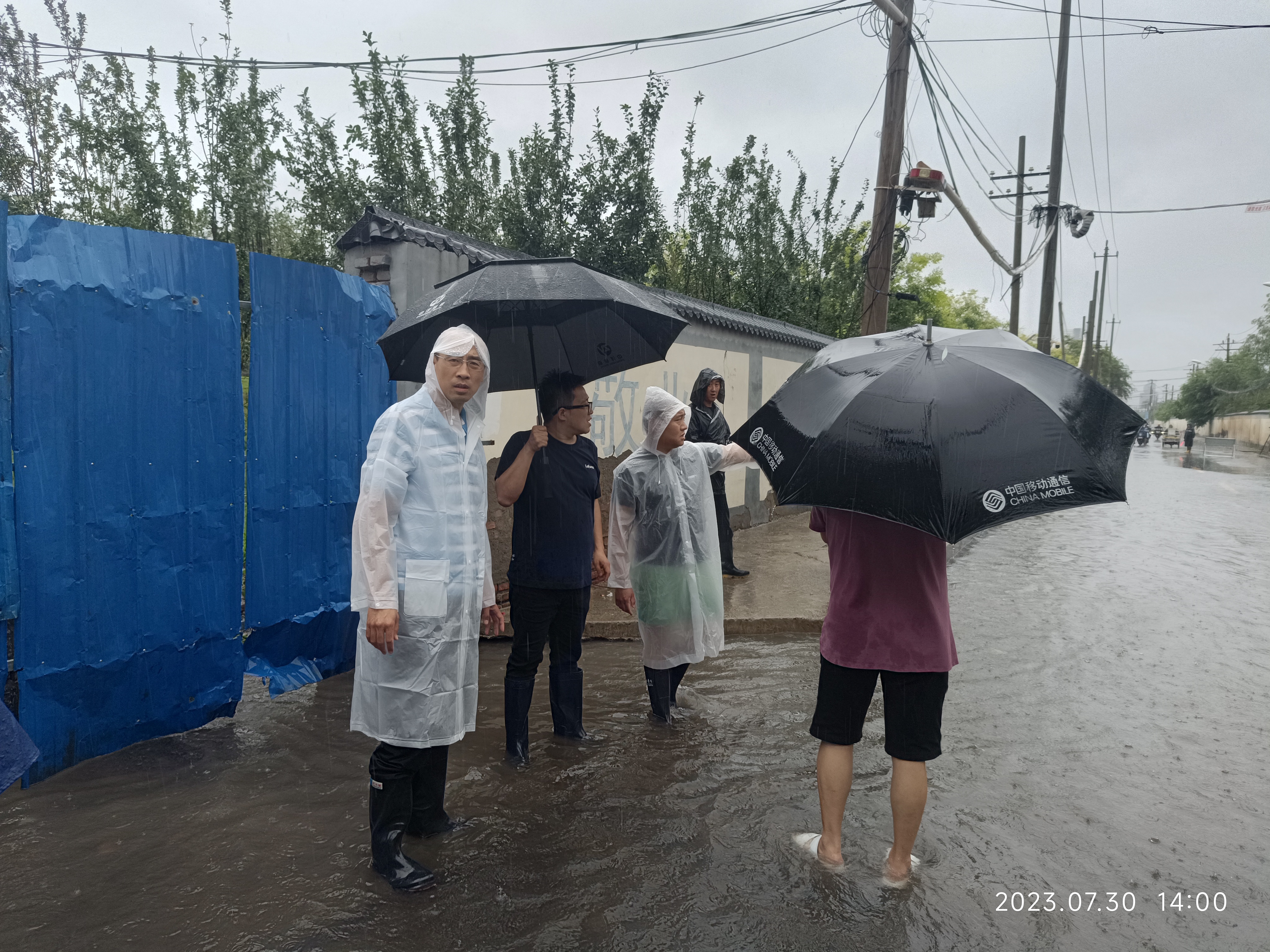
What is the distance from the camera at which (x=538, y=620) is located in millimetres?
3793

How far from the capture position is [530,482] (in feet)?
12.3

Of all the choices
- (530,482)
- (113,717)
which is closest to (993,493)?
(530,482)

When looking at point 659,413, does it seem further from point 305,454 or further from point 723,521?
point 723,521

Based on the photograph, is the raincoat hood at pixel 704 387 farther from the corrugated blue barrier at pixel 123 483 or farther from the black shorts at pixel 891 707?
the black shorts at pixel 891 707

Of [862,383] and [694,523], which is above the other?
[862,383]

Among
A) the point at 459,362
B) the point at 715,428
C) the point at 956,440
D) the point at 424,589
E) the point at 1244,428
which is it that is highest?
the point at 459,362

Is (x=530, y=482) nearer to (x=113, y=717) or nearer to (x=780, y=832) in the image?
(x=780, y=832)

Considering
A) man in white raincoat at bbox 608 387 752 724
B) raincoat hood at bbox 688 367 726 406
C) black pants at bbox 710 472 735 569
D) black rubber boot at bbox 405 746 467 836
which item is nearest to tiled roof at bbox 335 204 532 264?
raincoat hood at bbox 688 367 726 406

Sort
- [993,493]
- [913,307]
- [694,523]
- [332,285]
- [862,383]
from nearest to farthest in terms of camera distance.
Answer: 1. [993,493]
2. [862,383]
3. [694,523]
4. [332,285]
5. [913,307]

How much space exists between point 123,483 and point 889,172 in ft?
27.7

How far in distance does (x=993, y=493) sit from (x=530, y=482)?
199 cm

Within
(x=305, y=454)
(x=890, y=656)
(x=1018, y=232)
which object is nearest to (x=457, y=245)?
(x=305, y=454)

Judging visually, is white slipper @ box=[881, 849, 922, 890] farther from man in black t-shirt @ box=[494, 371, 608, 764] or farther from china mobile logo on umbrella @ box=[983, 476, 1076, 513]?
man in black t-shirt @ box=[494, 371, 608, 764]

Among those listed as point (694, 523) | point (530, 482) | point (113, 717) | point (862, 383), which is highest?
point (862, 383)
